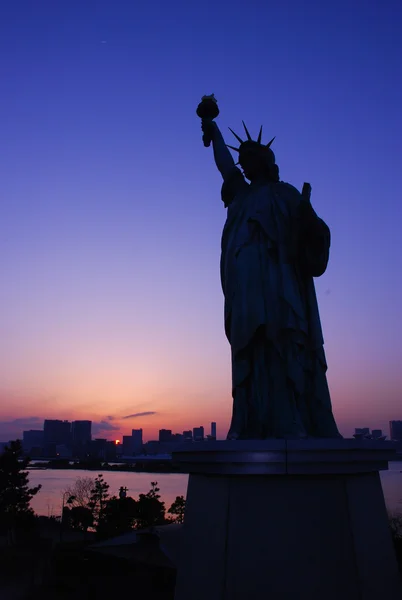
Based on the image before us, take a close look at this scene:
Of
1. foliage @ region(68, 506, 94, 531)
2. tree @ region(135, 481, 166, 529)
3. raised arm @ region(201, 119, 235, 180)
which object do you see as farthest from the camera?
foliage @ region(68, 506, 94, 531)

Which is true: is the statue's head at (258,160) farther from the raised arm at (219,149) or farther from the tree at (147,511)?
the tree at (147,511)

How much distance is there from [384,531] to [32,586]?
13.5m

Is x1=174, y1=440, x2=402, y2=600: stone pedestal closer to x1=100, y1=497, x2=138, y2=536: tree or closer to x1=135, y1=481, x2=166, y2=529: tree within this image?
x1=135, y1=481, x2=166, y2=529: tree

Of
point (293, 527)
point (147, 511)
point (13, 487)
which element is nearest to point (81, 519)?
point (147, 511)

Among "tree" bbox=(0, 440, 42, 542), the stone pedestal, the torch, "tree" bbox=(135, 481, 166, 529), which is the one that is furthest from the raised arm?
"tree" bbox=(135, 481, 166, 529)

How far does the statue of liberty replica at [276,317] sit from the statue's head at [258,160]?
450 millimetres

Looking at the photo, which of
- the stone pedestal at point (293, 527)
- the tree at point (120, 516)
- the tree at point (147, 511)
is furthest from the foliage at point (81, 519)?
the stone pedestal at point (293, 527)

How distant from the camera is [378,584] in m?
2.73

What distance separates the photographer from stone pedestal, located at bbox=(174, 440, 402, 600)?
8.80ft

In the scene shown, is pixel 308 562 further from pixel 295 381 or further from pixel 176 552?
pixel 176 552

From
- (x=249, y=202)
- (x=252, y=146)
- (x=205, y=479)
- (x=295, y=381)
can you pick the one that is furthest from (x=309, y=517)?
(x=252, y=146)

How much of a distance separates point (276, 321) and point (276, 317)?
4 cm

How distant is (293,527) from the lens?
278cm

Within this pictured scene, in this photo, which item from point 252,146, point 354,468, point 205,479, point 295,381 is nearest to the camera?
point 354,468
